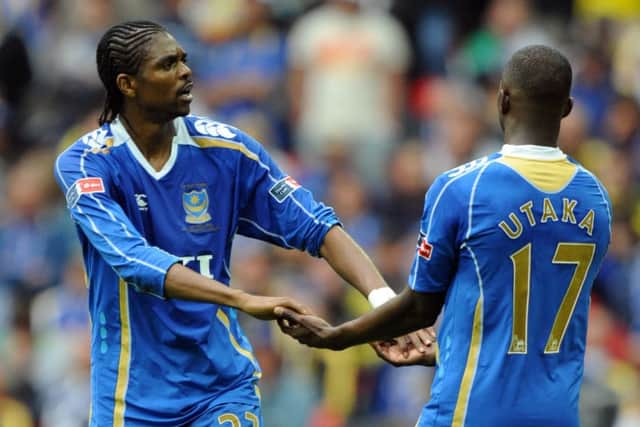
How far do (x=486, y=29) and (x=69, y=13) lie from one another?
4.27m

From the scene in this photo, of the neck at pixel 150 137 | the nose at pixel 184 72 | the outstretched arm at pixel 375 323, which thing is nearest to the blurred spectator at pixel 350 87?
the neck at pixel 150 137

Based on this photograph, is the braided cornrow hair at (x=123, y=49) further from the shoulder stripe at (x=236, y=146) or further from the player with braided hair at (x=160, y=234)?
the shoulder stripe at (x=236, y=146)

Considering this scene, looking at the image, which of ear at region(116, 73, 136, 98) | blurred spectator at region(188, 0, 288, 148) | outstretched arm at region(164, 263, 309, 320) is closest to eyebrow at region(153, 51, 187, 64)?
ear at region(116, 73, 136, 98)

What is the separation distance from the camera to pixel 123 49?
7.32m

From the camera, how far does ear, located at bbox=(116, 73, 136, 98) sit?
7.34 m

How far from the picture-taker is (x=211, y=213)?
7.39 metres

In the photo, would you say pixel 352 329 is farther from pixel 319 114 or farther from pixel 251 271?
pixel 319 114

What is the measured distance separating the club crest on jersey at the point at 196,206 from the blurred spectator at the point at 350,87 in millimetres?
7364

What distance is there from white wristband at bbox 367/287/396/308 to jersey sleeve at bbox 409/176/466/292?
3.02ft

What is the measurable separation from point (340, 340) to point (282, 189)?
92 cm

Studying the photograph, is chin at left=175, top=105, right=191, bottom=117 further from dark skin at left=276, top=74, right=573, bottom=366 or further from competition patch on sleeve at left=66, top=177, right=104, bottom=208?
dark skin at left=276, top=74, right=573, bottom=366

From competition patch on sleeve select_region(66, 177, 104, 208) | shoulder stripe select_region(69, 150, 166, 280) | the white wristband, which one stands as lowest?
the white wristband

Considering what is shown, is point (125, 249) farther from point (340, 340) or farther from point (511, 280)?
point (511, 280)

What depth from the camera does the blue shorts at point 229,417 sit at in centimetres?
712
